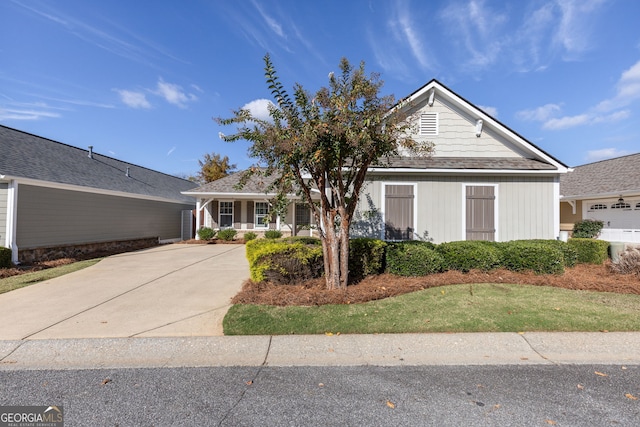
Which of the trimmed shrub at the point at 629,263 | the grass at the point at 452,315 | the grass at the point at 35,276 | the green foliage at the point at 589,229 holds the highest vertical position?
the green foliage at the point at 589,229

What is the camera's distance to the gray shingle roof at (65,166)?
10938 millimetres

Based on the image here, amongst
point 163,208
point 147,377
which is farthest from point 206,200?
point 147,377

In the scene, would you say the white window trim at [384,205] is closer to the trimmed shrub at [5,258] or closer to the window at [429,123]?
the window at [429,123]

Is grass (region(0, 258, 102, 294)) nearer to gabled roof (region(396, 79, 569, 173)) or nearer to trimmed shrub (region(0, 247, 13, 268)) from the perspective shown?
trimmed shrub (region(0, 247, 13, 268))

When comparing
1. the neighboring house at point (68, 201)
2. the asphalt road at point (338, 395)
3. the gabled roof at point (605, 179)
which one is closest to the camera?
the asphalt road at point (338, 395)

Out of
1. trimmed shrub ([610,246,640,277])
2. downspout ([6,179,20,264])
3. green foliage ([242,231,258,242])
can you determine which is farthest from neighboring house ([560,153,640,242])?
downspout ([6,179,20,264])

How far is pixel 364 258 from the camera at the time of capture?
292 inches

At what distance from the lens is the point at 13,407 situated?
2.82 m

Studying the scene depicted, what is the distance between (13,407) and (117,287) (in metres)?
4.90

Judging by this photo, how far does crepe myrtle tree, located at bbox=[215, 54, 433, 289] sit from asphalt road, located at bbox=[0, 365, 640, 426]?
323 centimetres

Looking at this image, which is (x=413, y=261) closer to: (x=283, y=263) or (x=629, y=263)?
(x=283, y=263)

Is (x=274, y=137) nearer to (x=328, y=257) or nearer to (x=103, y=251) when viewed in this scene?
(x=328, y=257)

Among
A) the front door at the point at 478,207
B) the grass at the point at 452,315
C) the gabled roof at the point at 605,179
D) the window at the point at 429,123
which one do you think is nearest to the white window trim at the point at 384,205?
the front door at the point at 478,207

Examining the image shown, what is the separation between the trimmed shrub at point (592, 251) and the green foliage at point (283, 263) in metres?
8.67
